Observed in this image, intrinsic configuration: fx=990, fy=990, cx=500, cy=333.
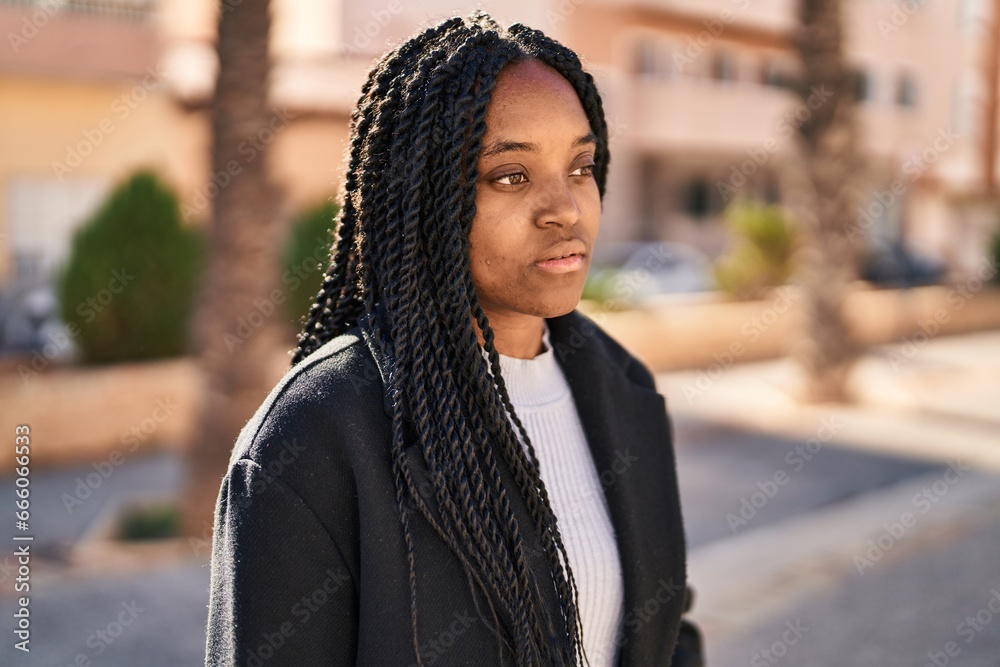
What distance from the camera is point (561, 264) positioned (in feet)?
5.55

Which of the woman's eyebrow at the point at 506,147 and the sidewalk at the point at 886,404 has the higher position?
the woman's eyebrow at the point at 506,147

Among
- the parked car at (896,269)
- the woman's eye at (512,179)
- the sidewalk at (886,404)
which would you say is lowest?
the sidewalk at (886,404)

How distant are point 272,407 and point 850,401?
31.1 ft

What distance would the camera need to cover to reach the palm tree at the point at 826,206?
9844 millimetres

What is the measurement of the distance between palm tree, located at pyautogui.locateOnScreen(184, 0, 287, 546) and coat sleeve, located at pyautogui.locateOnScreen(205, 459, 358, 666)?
4.53 metres

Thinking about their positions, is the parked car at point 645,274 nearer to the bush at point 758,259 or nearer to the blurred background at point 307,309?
the blurred background at point 307,309

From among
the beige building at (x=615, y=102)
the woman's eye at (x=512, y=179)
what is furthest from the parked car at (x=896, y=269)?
the woman's eye at (x=512, y=179)

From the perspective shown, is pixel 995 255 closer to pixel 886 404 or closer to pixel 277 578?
pixel 886 404

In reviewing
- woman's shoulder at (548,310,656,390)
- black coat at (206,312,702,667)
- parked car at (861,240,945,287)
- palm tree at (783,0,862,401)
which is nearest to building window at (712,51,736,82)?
parked car at (861,240,945,287)

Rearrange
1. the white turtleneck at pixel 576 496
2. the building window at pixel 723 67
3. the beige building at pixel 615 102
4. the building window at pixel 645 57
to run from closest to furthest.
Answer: the white turtleneck at pixel 576 496
the beige building at pixel 615 102
the building window at pixel 645 57
the building window at pixel 723 67

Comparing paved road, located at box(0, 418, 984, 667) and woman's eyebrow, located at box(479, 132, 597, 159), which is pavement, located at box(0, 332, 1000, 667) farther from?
woman's eyebrow, located at box(479, 132, 597, 159)

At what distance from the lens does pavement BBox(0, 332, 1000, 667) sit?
4.42m

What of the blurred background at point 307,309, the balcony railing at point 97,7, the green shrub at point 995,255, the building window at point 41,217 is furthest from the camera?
the green shrub at point 995,255

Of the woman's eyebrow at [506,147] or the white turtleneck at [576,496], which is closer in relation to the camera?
the woman's eyebrow at [506,147]
